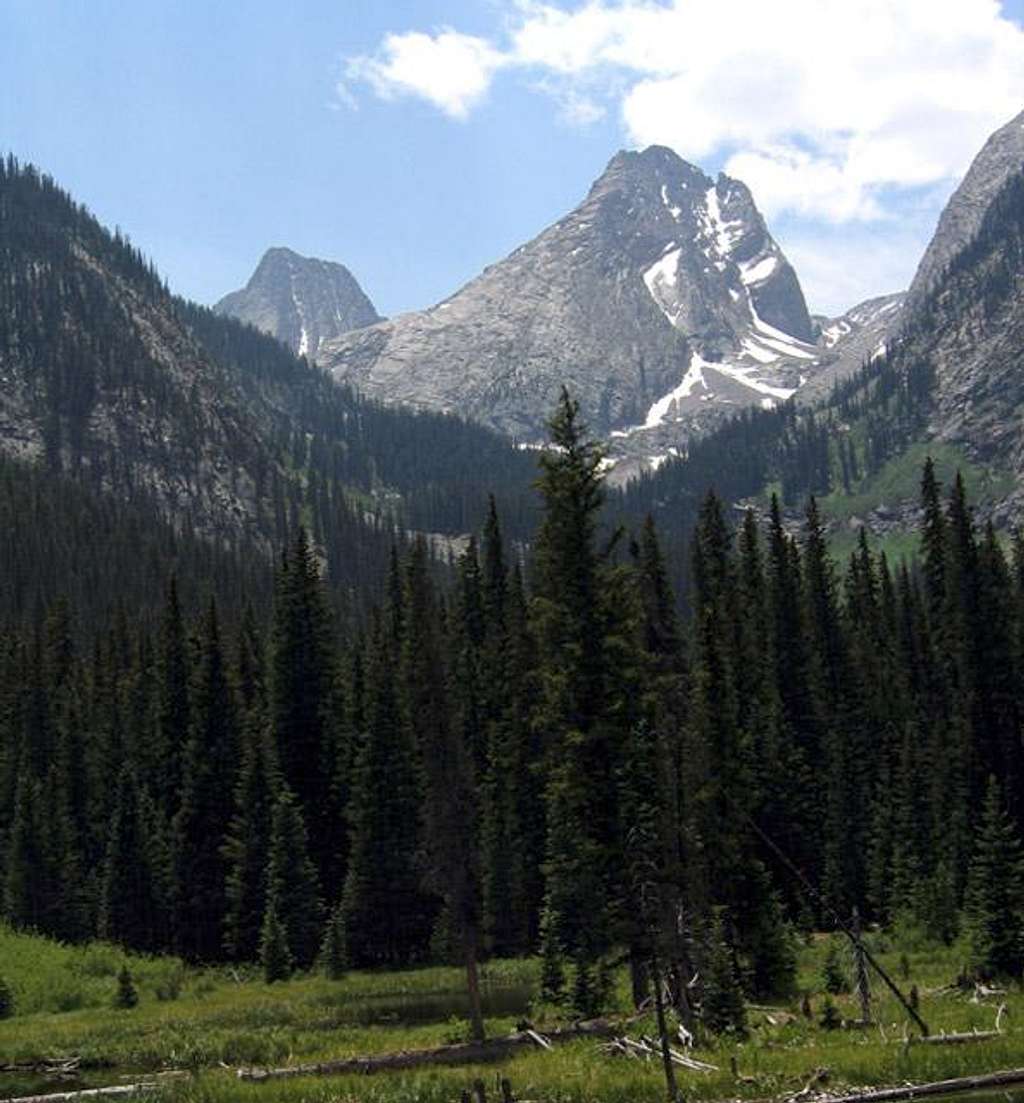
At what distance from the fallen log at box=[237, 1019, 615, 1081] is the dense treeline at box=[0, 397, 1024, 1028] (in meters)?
2.45

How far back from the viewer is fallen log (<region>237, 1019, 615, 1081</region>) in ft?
92.4

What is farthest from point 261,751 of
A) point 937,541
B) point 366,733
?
point 937,541

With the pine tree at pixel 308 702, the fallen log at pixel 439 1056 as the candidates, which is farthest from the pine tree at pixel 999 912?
the pine tree at pixel 308 702

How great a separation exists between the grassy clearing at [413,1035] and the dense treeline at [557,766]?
252cm

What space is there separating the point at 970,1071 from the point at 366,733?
4426cm

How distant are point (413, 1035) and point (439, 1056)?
13.9ft

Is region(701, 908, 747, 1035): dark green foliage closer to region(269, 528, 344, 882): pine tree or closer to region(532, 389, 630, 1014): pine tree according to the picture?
region(532, 389, 630, 1014): pine tree

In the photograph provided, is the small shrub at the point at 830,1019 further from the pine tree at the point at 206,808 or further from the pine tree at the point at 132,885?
the pine tree at the point at 132,885

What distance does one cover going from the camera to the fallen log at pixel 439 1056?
28.2 metres

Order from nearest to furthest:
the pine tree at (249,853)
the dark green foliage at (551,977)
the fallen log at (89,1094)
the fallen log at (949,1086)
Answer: the fallen log at (949,1086) < the fallen log at (89,1094) < the dark green foliage at (551,977) < the pine tree at (249,853)

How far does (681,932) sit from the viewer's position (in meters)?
28.9

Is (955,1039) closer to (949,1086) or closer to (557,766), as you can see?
(949,1086)

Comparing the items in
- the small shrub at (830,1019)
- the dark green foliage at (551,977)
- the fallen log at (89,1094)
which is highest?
the dark green foliage at (551,977)

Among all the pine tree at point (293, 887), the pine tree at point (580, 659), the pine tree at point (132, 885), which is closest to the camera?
the pine tree at point (580, 659)
